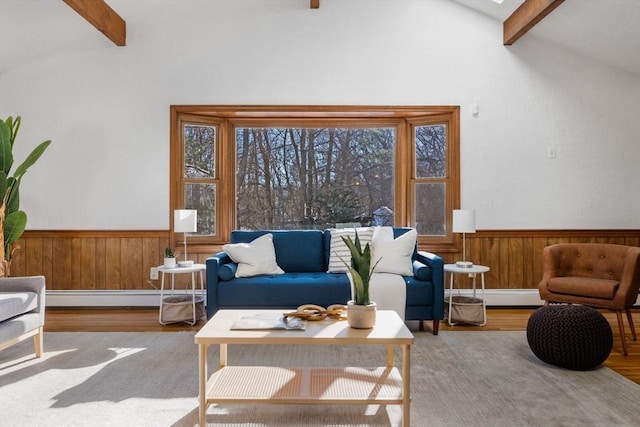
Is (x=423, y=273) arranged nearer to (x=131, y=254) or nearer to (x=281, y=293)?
(x=281, y=293)

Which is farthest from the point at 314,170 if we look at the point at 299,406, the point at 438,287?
the point at 299,406

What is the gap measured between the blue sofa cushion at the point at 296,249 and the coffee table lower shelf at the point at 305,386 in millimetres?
1790

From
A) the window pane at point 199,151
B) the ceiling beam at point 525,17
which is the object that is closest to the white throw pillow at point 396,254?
the window pane at point 199,151

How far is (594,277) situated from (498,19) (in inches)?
112

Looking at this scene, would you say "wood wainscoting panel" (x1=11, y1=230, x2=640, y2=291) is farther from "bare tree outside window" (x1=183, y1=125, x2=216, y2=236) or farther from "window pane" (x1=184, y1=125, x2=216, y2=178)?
"window pane" (x1=184, y1=125, x2=216, y2=178)

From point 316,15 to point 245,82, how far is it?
1.06 metres

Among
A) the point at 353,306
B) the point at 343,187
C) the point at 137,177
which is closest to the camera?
the point at 353,306

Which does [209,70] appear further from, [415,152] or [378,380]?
[378,380]

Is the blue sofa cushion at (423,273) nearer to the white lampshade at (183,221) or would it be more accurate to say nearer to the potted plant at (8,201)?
the white lampshade at (183,221)

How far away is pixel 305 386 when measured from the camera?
2.24 m

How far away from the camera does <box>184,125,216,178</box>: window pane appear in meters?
5.04

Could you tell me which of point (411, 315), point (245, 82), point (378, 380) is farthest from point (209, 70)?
point (378, 380)

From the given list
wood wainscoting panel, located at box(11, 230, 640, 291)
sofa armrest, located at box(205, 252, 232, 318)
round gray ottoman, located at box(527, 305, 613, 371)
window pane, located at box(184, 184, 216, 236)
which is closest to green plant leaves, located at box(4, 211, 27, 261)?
wood wainscoting panel, located at box(11, 230, 640, 291)

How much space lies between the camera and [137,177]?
4844 millimetres
